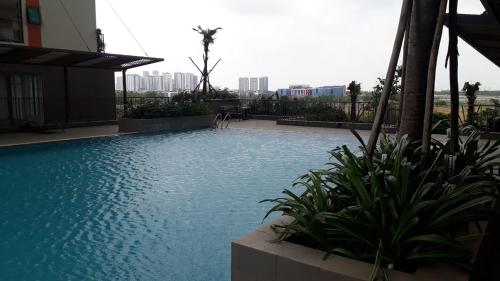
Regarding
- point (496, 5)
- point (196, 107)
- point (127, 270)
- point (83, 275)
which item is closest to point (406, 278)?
point (127, 270)

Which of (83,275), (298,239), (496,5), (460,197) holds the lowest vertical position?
(83,275)

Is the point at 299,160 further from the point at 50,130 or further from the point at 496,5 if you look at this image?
the point at 50,130

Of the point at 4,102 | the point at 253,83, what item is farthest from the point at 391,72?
the point at 253,83

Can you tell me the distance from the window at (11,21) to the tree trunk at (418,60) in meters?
16.4

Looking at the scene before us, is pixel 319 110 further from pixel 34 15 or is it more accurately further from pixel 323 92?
pixel 34 15

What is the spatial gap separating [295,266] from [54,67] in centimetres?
1684

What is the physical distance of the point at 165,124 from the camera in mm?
16281

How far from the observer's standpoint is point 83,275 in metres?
3.64

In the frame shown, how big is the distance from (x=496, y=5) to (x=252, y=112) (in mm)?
17155

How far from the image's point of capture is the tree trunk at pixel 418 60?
330 cm

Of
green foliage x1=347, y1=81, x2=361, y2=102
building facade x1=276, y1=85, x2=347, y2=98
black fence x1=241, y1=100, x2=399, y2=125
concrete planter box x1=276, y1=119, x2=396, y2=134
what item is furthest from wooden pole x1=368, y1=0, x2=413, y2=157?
building facade x1=276, y1=85, x2=347, y2=98

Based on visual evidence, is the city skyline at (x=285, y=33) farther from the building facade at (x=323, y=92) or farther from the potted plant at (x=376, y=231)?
the potted plant at (x=376, y=231)

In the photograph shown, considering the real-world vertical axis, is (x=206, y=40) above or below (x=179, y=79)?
above

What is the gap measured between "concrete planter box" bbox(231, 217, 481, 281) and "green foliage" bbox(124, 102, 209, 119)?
13950 mm
